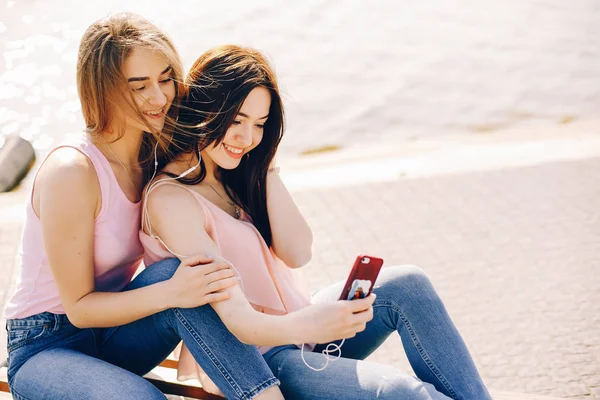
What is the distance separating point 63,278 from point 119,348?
1.23 feet

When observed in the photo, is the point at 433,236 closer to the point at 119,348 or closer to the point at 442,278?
the point at 442,278

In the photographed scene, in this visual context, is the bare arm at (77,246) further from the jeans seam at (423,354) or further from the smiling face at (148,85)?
the jeans seam at (423,354)

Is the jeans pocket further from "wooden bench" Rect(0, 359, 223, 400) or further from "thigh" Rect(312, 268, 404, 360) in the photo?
"thigh" Rect(312, 268, 404, 360)

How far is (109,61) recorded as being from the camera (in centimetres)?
257

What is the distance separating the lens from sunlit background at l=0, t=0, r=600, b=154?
8.91 meters

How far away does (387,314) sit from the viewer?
280cm

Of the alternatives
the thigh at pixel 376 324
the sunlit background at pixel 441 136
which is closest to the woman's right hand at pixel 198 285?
the thigh at pixel 376 324

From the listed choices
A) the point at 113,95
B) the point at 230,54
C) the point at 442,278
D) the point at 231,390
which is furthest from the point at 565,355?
the point at 113,95

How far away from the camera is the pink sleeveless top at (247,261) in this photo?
2.72 meters

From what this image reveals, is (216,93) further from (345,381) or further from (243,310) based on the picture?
(345,381)

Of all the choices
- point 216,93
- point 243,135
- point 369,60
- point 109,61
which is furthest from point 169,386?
point 369,60

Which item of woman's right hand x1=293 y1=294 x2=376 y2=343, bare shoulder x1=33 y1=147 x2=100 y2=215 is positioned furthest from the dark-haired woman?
bare shoulder x1=33 y1=147 x2=100 y2=215

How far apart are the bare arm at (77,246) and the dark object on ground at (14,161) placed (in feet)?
15.4

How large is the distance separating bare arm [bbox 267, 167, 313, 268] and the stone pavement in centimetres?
113
